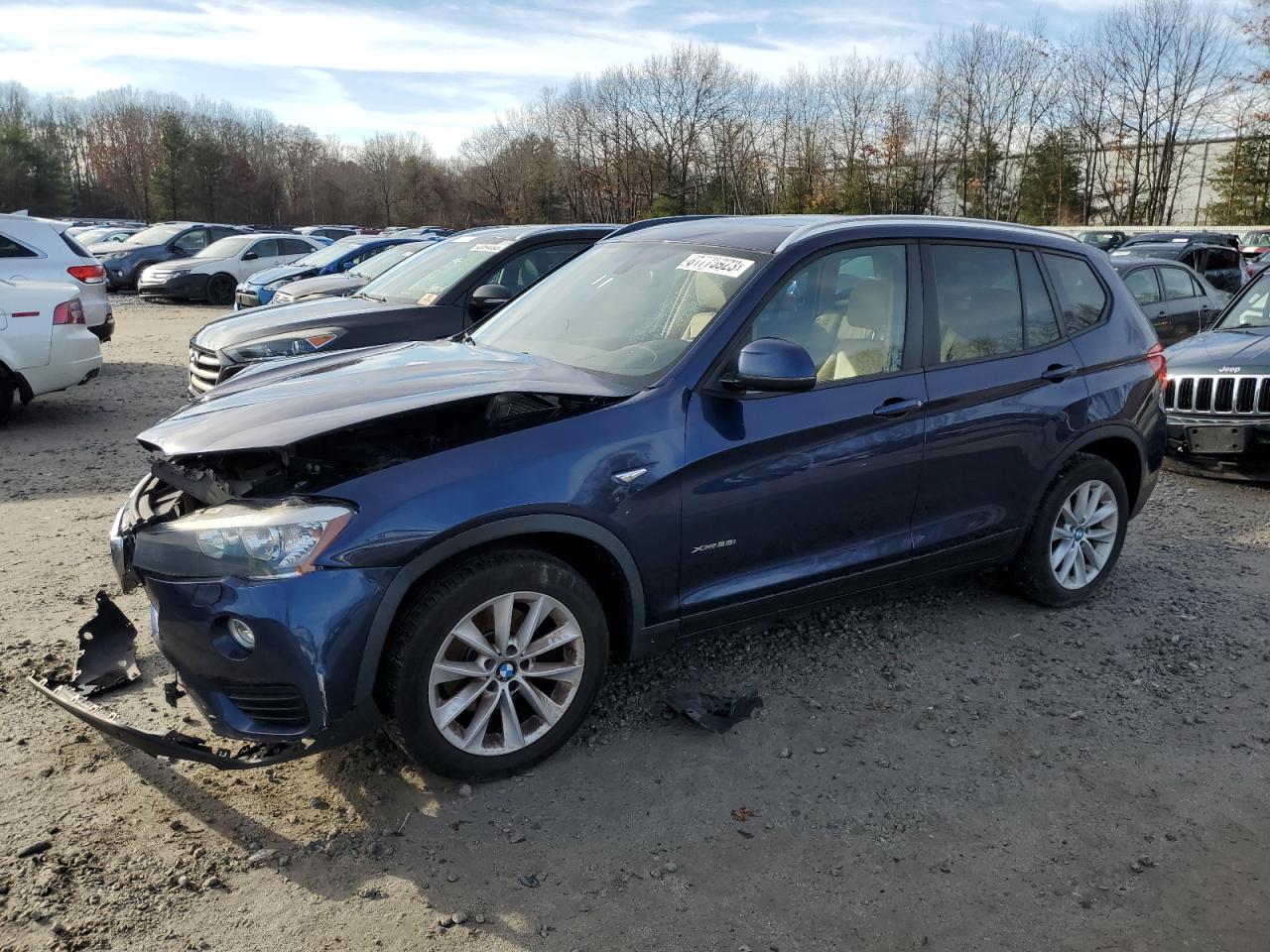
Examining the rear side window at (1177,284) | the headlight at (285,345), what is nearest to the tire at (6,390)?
the headlight at (285,345)

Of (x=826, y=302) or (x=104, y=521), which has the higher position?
(x=826, y=302)

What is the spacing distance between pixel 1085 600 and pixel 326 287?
307 inches

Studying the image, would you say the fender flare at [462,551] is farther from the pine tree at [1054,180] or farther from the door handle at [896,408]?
the pine tree at [1054,180]

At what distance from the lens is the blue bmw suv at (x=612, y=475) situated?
9.53ft

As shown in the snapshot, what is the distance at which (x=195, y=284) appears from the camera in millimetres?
21141

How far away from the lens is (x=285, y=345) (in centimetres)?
716

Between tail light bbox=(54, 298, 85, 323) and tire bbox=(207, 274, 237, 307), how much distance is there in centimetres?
1368

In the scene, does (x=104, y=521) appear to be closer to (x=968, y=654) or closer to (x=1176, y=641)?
(x=968, y=654)

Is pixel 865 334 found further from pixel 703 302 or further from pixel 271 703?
pixel 271 703

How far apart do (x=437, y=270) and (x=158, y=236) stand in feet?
68.1

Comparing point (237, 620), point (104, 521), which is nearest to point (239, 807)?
point (237, 620)

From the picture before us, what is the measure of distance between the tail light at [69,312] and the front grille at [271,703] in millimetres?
7106

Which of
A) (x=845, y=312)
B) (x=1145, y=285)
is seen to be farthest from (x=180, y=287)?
(x=845, y=312)

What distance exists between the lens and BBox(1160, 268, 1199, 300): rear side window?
11.5 metres
